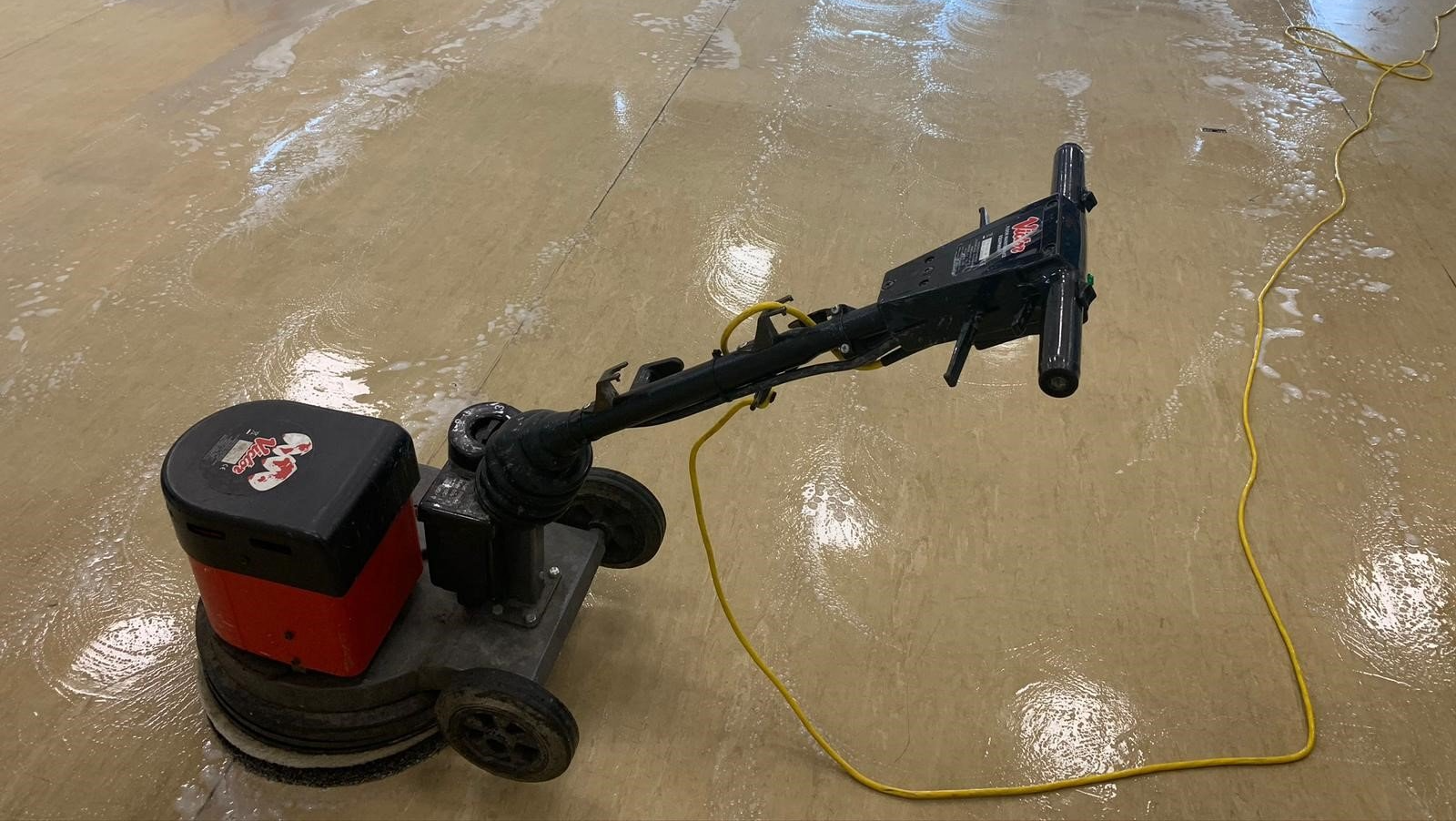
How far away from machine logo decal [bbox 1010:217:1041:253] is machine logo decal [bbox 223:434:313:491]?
38.9 inches

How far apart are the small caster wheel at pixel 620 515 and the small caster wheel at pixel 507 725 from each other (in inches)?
14.1

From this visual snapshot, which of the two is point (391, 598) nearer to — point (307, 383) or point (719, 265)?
point (307, 383)

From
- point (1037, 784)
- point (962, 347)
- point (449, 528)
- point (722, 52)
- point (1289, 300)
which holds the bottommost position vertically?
point (1289, 300)

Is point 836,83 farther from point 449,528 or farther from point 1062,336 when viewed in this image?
point 1062,336

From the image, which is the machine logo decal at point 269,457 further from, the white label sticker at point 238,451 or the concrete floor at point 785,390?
the concrete floor at point 785,390

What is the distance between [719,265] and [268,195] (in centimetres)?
136

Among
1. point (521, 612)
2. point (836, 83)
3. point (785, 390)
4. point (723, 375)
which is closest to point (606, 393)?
point (723, 375)

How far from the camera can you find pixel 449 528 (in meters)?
1.50

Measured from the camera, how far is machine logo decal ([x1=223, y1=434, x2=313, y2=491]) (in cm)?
136

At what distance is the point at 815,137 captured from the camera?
3.40 meters

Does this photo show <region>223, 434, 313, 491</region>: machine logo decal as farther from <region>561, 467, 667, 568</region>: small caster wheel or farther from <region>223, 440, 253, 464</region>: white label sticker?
<region>561, 467, 667, 568</region>: small caster wheel

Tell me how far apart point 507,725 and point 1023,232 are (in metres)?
1.02

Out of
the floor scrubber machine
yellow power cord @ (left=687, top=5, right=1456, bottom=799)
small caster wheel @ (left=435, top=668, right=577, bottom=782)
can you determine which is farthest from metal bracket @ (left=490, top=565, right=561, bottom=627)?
yellow power cord @ (left=687, top=5, right=1456, bottom=799)

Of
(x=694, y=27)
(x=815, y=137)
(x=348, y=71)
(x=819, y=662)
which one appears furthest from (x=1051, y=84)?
(x=819, y=662)
